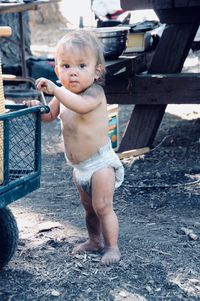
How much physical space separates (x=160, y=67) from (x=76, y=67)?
2261 mm

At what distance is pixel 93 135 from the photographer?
10.6 ft

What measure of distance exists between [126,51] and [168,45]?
1.61 feet

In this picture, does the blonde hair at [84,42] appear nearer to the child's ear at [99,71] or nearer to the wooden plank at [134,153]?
the child's ear at [99,71]

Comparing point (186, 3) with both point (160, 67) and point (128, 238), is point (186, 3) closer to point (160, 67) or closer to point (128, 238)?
point (160, 67)

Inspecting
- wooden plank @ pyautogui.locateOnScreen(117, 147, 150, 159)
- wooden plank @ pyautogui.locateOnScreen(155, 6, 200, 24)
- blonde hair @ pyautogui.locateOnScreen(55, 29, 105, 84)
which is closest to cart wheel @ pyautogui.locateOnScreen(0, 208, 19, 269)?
blonde hair @ pyautogui.locateOnScreen(55, 29, 105, 84)

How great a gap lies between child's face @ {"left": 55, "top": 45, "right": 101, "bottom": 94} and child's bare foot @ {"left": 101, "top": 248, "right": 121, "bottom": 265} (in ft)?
2.69

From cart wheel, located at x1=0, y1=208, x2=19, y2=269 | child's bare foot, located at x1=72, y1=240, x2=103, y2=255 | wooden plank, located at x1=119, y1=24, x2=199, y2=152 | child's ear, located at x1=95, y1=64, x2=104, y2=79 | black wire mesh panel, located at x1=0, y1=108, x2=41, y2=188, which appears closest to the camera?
black wire mesh panel, located at x1=0, y1=108, x2=41, y2=188

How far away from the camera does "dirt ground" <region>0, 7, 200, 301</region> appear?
3.04 meters

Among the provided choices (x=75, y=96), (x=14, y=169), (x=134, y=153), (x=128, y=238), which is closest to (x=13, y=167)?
(x=14, y=169)

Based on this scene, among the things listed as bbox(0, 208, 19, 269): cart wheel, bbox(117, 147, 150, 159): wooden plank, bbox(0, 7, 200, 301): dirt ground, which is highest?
bbox(0, 208, 19, 269): cart wheel

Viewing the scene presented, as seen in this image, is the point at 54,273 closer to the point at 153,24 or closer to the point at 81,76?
the point at 81,76

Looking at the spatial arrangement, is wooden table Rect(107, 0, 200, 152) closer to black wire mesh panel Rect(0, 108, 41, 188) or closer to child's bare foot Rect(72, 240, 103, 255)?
child's bare foot Rect(72, 240, 103, 255)

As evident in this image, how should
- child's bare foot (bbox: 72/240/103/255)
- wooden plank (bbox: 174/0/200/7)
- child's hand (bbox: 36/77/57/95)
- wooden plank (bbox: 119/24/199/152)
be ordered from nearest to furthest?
child's hand (bbox: 36/77/57/95)
child's bare foot (bbox: 72/240/103/255)
wooden plank (bbox: 174/0/200/7)
wooden plank (bbox: 119/24/199/152)

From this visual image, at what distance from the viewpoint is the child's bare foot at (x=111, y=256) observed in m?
3.26
